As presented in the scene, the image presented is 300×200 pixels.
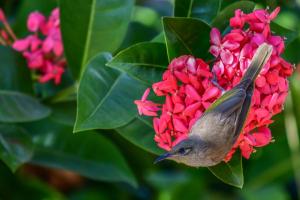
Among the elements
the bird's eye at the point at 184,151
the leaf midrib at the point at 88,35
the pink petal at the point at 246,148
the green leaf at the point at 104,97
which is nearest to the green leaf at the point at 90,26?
the leaf midrib at the point at 88,35

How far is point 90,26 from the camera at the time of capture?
3080mm

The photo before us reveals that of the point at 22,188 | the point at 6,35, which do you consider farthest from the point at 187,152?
the point at 22,188

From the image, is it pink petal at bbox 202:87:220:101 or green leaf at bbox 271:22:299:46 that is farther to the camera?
green leaf at bbox 271:22:299:46

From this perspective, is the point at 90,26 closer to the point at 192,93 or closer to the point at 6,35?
the point at 6,35

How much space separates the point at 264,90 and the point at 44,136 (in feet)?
4.79

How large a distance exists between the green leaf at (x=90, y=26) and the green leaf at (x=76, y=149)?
548 millimetres

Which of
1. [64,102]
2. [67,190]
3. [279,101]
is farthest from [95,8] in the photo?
[67,190]

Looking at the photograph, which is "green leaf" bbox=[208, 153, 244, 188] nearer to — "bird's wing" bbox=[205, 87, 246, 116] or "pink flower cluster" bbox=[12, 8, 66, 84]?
"bird's wing" bbox=[205, 87, 246, 116]

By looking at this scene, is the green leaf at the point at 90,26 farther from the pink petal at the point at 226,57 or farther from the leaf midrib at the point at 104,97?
the pink petal at the point at 226,57

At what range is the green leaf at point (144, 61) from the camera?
248cm

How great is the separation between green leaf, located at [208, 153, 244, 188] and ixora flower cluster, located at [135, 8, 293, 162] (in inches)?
3.5

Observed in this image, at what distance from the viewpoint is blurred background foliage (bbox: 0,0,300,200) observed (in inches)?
128

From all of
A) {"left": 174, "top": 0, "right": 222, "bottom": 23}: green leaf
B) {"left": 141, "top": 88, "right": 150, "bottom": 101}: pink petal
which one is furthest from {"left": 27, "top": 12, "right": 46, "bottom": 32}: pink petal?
{"left": 141, "top": 88, "right": 150, "bottom": 101}: pink petal

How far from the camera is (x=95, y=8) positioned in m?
3.04
